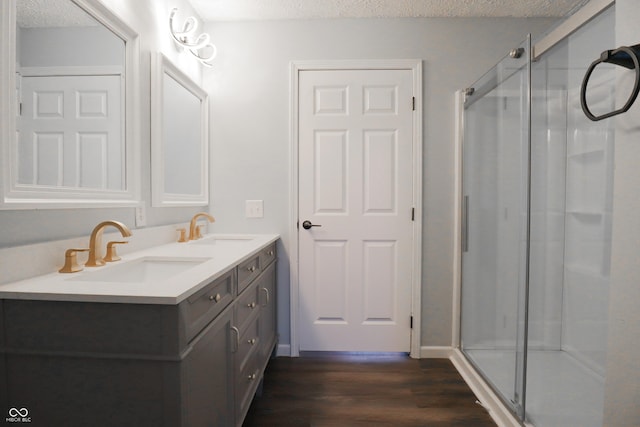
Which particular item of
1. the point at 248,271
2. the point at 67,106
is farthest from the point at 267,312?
the point at 67,106

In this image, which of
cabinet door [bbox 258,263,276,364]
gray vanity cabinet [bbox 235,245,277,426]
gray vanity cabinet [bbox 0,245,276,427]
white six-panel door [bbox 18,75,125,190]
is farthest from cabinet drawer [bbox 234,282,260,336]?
white six-panel door [bbox 18,75,125,190]

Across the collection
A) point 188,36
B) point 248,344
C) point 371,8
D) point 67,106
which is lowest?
point 248,344

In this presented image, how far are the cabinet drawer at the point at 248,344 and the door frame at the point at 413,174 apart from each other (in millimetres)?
689

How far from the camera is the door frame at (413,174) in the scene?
238cm

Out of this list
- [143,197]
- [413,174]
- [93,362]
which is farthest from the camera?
[413,174]

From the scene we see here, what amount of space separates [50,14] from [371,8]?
1.88 m

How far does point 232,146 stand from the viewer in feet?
8.07

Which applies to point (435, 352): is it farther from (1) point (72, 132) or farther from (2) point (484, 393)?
(1) point (72, 132)

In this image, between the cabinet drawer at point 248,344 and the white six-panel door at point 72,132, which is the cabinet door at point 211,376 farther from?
the white six-panel door at point 72,132

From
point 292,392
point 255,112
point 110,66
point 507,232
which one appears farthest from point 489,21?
point 292,392

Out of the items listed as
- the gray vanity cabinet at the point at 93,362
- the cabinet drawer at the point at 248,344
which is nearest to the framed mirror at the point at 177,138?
the cabinet drawer at the point at 248,344

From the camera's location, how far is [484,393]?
1.90 metres

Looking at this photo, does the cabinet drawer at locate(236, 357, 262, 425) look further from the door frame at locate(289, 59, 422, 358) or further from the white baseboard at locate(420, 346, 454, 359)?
the white baseboard at locate(420, 346, 454, 359)

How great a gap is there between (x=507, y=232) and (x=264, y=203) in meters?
1.61
